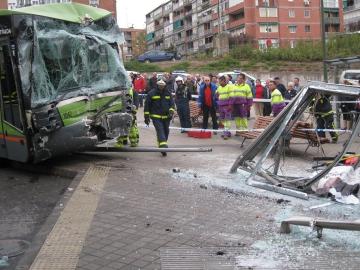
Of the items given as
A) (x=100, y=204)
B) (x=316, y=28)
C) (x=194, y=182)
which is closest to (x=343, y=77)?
(x=194, y=182)

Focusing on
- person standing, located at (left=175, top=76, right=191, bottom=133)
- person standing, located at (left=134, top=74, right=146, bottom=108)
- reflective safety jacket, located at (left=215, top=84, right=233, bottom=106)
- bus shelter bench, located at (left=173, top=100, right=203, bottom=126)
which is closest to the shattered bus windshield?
reflective safety jacket, located at (left=215, top=84, right=233, bottom=106)

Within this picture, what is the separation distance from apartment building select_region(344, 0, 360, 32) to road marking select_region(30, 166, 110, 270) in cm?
7231

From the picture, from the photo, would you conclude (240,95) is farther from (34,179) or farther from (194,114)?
(34,179)

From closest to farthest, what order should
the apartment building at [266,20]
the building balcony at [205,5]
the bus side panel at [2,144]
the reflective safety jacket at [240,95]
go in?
the bus side panel at [2,144] → the reflective safety jacket at [240,95] → the apartment building at [266,20] → the building balcony at [205,5]

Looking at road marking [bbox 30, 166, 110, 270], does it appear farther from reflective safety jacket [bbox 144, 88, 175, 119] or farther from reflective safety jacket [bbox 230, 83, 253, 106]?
reflective safety jacket [bbox 230, 83, 253, 106]

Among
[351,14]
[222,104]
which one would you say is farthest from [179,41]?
[222,104]

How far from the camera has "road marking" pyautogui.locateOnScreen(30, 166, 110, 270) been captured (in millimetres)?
4984

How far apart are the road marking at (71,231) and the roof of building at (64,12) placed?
3.18 m

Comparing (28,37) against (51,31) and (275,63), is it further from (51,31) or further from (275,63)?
(275,63)

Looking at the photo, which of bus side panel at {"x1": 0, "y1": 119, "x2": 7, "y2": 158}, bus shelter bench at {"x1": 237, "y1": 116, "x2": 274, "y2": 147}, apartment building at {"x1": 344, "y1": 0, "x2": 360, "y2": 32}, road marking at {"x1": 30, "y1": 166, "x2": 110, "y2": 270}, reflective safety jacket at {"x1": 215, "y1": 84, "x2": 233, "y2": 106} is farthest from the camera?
apartment building at {"x1": 344, "y1": 0, "x2": 360, "y2": 32}

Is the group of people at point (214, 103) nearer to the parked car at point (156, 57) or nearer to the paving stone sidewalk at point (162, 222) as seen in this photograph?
the paving stone sidewalk at point (162, 222)

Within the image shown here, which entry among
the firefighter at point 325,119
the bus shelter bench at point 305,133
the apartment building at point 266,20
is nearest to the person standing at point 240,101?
the firefighter at point 325,119

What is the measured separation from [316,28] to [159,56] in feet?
125

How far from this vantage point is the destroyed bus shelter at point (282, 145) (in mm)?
7471
